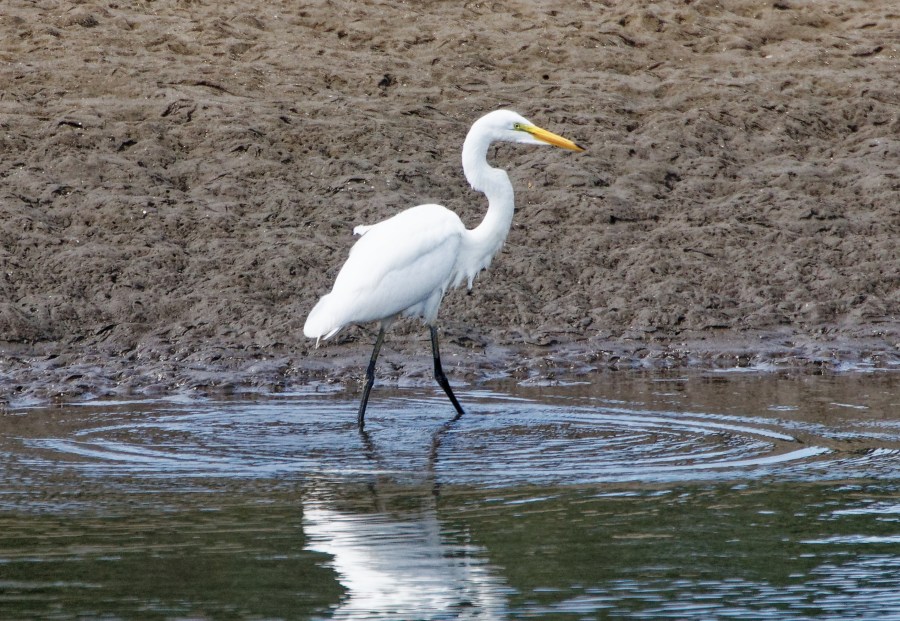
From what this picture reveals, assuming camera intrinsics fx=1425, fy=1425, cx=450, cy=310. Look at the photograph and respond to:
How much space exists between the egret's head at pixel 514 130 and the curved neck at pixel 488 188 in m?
0.07

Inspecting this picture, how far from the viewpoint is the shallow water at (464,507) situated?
14.5 ft

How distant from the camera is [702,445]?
6.66 m

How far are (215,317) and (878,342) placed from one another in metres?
4.38

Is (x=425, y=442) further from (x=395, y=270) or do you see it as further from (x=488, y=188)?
(x=488, y=188)

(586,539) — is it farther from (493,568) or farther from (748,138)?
(748,138)

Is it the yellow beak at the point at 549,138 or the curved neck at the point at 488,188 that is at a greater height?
the yellow beak at the point at 549,138

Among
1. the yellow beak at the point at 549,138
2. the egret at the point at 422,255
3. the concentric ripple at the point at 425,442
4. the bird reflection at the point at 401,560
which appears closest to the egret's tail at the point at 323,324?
the egret at the point at 422,255

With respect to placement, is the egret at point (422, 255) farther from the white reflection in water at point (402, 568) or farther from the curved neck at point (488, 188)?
the white reflection in water at point (402, 568)

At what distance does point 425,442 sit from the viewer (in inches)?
276

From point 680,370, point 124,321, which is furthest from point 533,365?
point 124,321

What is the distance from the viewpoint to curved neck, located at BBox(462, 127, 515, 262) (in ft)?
25.8

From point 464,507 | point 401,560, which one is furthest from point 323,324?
point 401,560

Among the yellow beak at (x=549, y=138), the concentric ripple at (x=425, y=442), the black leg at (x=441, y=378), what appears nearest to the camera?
the concentric ripple at (x=425, y=442)

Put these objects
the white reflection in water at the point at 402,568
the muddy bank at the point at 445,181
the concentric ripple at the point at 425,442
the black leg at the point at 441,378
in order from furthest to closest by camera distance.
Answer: the muddy bank at the point at 445,181
the black leg at the point at 441,378
the concentric ripple at the point at 425,442
the white reflection in water at the point at 402,568
